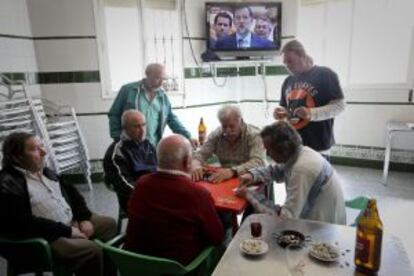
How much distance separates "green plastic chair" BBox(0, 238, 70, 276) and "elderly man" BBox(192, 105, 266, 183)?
3.05 feet

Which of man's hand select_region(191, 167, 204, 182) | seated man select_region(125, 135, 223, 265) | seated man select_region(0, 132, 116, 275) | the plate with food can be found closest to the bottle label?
the plate with food

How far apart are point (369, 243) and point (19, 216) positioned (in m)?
1.62

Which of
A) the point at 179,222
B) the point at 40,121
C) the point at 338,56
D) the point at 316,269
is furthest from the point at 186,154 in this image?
the point at 338,56

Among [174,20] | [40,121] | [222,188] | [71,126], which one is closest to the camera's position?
[222,188]

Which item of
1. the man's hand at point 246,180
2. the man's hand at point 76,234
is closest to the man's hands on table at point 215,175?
the man's hand at point 246,180

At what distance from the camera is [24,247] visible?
164cm

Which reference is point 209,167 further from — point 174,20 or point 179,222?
point 174,20

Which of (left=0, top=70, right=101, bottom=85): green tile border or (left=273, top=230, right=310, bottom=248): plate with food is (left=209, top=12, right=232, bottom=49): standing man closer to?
(left=0, top=70, right=101, bottom=85): green tile border

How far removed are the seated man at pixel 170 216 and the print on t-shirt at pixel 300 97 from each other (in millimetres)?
1341

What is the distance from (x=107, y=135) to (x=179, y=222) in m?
2.90

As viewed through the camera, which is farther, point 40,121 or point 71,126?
point 71,126

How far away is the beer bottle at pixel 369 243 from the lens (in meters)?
1.07

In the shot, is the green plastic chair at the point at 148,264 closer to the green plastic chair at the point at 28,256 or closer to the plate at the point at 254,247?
the plate at the point at 254,247

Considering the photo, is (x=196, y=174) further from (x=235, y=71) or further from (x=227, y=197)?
(x=235, y=71)
